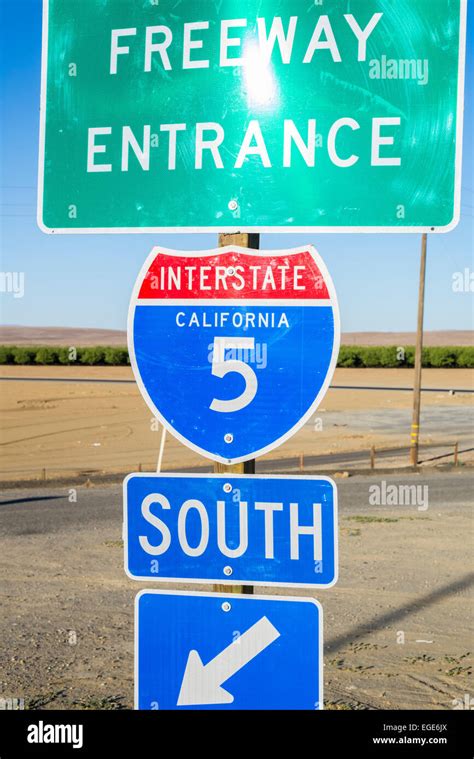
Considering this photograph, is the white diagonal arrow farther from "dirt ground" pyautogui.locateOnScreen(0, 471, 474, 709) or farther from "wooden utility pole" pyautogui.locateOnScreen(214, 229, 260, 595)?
"dirt ground" pyautogui.locateOnScreen(0, 471, 474, 709)

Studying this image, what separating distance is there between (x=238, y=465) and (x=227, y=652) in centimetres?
53

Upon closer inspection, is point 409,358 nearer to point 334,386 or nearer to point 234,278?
point 334,386

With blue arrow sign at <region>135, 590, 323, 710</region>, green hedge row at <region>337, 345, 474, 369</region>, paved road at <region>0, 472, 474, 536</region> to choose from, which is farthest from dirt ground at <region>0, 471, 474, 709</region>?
green hedge row at <region>337, 345, 474, 369</region>

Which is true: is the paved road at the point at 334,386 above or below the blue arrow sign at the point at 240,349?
below

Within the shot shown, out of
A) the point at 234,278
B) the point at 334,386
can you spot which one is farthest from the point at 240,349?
the point at 334,386

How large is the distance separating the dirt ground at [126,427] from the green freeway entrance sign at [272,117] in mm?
18379

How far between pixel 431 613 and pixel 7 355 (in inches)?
3835

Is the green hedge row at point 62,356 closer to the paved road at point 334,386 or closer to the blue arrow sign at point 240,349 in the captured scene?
the paved road at point 334,386

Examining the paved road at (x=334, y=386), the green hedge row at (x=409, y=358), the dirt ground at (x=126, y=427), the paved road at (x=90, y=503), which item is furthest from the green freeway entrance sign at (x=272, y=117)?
the green hedge row at (x=409, y=358)

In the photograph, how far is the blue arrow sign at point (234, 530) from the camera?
2.64m

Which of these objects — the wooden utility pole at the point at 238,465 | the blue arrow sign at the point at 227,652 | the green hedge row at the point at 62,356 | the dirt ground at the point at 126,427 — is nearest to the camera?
the blue arrow sign at the point at 227,652
